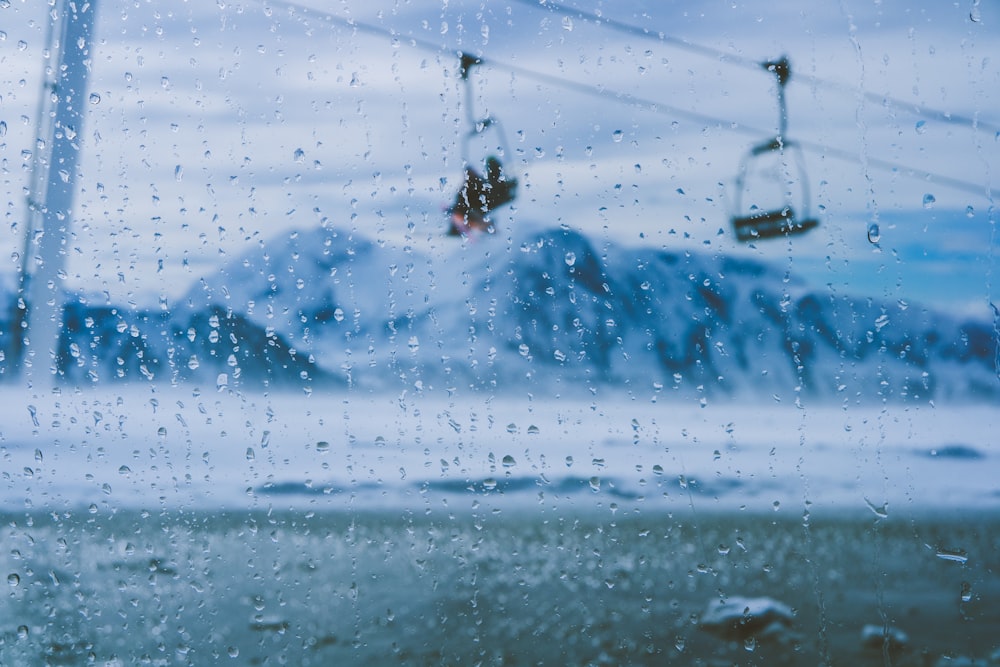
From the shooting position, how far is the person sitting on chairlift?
2.76 meters

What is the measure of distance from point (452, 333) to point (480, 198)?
11.8 feet

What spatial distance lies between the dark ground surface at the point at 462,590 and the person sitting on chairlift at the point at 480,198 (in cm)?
94

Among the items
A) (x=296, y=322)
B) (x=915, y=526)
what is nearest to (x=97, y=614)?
(x=915, y=526)

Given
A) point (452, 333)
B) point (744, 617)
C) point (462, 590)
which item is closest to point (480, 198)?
point (462, 590)

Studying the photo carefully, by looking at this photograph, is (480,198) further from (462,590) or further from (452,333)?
(452,333)

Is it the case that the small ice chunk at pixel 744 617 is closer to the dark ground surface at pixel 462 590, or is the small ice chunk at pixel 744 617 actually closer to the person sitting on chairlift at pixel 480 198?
the dark ground surface at pixel 462 590

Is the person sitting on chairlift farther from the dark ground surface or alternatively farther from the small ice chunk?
the small ice chunk

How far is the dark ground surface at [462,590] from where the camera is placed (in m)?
2.05

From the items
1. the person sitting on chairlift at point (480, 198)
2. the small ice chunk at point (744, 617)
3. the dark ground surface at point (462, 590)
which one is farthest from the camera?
the person sitting on chairlift at point (480, 198)

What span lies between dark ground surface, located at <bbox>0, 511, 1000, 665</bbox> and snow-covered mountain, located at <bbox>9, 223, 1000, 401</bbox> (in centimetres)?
53

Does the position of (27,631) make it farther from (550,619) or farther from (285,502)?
(285,502)

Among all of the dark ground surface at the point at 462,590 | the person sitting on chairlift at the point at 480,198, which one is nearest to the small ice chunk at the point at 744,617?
the dark ground surface at the point at 462,590

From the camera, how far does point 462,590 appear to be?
2547 millimetres

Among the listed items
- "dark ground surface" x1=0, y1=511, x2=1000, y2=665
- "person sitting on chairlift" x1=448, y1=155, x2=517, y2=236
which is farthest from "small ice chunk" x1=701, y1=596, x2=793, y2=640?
"person sitting on chairlift" x1=448, y1=155, x2=517, y2=236
